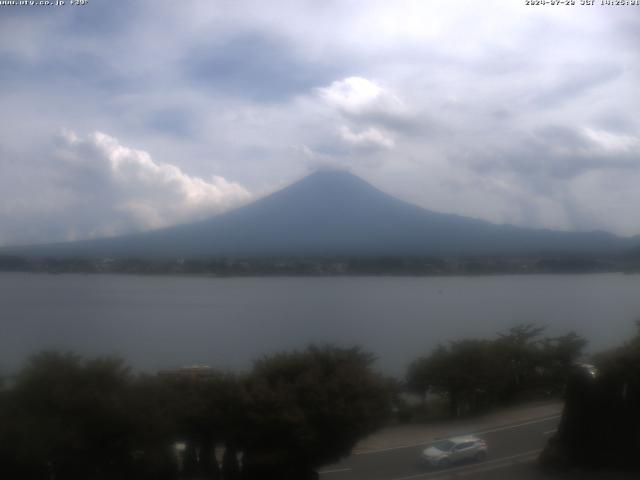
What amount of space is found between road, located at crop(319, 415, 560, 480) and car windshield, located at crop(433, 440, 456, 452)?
20 centimetres

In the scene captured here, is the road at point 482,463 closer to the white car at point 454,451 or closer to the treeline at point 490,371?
the white car at point 454,451

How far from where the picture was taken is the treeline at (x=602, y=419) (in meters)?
7.05

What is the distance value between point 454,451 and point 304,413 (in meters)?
1.68

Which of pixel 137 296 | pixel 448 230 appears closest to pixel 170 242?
pixel 137 296

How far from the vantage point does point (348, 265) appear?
1458cm

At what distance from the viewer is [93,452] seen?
6.38m

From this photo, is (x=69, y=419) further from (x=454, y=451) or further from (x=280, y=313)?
(x=280, y=313)

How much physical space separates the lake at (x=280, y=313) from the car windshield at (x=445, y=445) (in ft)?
6.64

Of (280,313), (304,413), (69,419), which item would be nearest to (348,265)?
(280,313)

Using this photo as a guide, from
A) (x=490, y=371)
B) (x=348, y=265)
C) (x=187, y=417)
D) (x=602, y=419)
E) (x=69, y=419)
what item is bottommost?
(x=602, y=419)

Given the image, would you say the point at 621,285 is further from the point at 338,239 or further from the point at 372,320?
the point at 338,239

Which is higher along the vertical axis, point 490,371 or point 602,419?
point 490,371

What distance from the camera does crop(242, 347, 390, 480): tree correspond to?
7176 millimetres

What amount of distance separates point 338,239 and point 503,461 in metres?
10.7
